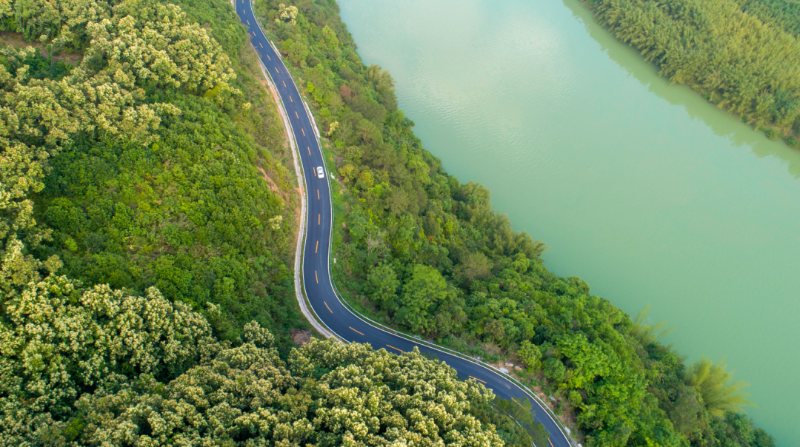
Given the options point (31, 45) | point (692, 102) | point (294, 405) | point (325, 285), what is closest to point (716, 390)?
point (325, 285)

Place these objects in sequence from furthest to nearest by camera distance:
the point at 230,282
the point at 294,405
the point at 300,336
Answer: the point at 300,336, the point at 230,282, the point at 294,405

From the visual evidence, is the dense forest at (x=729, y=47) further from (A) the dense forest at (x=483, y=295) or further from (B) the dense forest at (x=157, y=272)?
(B) the dense forest at (x=157, y=272)

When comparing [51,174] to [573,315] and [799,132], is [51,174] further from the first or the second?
[799,132]

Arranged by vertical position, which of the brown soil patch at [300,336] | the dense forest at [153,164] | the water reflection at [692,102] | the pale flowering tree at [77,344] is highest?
the water reflection at [692,102]

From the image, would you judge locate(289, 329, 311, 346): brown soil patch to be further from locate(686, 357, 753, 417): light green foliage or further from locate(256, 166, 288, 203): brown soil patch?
locate(686, 357, 753, 417): light green foliage

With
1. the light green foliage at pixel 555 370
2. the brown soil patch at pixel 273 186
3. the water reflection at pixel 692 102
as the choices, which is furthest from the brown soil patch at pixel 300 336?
the water reflection at pixel 692 102

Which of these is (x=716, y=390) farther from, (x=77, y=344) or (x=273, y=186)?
(x=77, y=344)

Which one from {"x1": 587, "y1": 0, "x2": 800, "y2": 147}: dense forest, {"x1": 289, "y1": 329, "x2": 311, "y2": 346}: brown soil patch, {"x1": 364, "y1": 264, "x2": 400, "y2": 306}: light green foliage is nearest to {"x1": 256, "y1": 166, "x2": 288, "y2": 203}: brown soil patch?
{"x1": 364, "y1": 264, "x2": 400, "y2": 306}: light green foliage
